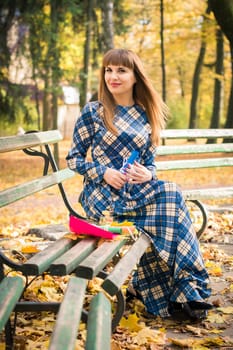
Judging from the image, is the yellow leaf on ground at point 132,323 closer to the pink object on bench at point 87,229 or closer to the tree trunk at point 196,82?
the pink object on bench at point 87,229

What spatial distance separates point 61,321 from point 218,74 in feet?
60.1

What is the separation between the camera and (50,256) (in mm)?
2719

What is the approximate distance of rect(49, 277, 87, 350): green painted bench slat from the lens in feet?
5.60

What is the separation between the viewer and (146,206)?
353cm

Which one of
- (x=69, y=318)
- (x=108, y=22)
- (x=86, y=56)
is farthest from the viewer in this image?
(x=86, y=56)

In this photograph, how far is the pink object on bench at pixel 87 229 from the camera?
3.17 m

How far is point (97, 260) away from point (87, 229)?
547 millimetres

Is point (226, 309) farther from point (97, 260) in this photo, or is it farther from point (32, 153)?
point (32, 153)

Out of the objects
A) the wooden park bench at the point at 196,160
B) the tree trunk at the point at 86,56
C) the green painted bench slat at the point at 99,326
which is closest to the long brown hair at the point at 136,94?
the wooden park bench at the point at 196,160

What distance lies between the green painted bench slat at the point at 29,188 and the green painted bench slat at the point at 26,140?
22 cm

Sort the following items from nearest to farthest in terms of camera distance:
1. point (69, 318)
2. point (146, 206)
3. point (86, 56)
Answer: point (69, 318) → point (146, 206) → point (86, 56)

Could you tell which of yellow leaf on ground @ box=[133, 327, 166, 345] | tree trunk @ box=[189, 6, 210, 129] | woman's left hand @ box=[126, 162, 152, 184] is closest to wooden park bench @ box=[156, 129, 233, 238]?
woman's left hand @ box=[126, 162, 152, 184]

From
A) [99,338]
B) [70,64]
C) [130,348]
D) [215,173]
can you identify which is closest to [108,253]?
[130,348]

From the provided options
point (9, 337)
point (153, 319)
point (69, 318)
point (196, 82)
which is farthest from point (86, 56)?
point (69, 318)
